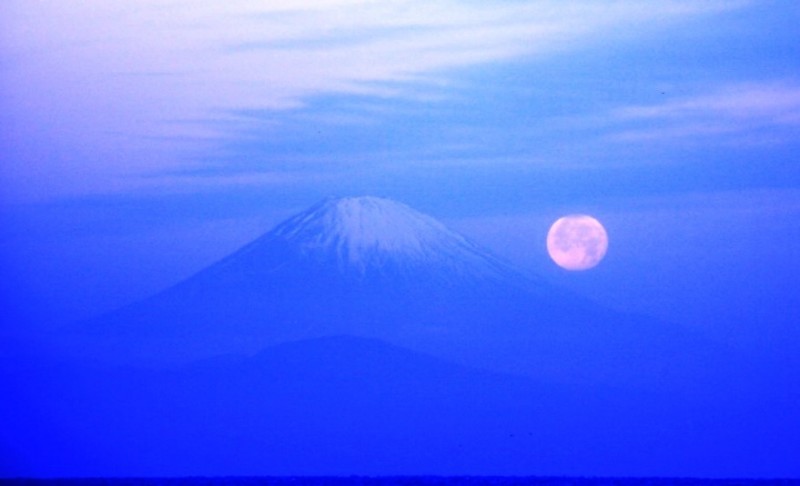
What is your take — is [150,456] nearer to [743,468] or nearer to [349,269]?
[349,269]

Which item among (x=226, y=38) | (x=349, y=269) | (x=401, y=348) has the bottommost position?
(x=401, y=348)

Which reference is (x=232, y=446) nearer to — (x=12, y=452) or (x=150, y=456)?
(x=150, y=456)

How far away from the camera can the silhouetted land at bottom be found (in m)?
5.37

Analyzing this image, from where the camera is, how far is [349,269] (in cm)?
552

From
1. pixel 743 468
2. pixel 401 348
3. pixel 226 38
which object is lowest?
pixel 743 468

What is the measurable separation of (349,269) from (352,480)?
0.90 meters

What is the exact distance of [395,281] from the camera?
5473 mm

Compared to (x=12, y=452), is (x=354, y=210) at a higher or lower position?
A: higher

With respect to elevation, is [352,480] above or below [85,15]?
below

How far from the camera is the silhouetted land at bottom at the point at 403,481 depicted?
17.6ft

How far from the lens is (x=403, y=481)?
5.49 metres

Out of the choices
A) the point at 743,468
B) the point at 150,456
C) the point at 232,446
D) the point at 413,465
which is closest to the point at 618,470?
the point at 743,468

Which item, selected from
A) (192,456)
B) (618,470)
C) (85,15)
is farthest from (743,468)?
(85,15)

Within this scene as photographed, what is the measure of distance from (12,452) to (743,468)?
3.13 meters
